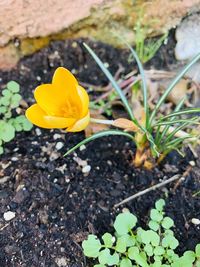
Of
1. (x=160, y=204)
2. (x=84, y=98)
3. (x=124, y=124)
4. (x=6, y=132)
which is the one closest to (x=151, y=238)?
(x=160, y=204)

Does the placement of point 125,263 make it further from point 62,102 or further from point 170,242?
point 62,102

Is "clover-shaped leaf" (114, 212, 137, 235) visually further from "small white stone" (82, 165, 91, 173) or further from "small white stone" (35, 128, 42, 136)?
"small white stone" (35, 128, 42, 136)

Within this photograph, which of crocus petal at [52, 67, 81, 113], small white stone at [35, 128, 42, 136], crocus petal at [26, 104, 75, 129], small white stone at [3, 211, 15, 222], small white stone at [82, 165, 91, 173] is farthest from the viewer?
small white stone at [35, 128, 42, 136]

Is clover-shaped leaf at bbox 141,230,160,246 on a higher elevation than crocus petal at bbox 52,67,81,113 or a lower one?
lower

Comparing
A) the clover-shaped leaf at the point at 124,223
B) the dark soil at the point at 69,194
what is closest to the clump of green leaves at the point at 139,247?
the clover-shaped leaf at the point at 124,223

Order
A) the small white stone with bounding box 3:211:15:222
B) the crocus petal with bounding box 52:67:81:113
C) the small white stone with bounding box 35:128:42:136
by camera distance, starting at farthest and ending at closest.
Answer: the small white stone with bounding box 35:128:42:136
the small white stone with bounding box 3:211:15:222
the crocus petal with bounding box 52:67:81:113

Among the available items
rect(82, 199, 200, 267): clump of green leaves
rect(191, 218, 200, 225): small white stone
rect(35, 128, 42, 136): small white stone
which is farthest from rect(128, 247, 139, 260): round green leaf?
rect(35, 128, 42, 136): small white stone

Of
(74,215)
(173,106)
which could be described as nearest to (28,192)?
(74,215)

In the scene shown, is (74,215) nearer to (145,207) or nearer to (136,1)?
(145,207)
